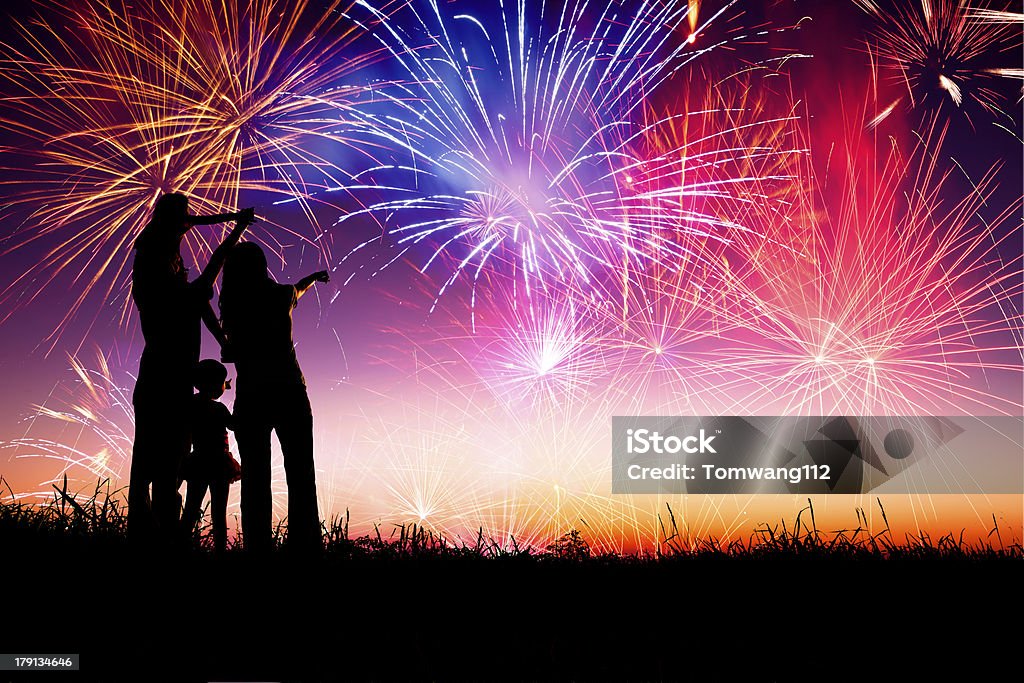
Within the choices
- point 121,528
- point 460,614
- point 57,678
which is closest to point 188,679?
point 57,678

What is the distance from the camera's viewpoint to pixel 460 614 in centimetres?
583

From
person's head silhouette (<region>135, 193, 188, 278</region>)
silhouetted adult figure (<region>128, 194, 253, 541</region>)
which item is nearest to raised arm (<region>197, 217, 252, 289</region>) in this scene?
silhouetted adult figure (<region>128, 194, 253, 541</region>)

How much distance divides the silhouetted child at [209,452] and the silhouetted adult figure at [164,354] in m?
0.45

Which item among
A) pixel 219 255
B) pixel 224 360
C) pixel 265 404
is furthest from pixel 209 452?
pixel 219 255

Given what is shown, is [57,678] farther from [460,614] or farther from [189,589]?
[460,614]

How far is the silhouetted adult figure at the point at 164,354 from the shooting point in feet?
22.5

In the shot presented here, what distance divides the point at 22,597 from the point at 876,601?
7607 millimetres

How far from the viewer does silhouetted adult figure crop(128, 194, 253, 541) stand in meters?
6.85

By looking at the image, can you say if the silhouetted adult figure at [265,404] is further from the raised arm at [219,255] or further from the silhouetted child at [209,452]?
the silhouetted child at [209,452]

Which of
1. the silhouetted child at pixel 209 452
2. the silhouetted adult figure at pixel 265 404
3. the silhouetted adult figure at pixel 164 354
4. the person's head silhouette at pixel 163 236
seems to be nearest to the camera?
the silhouetted adult figure at pixel 265 404

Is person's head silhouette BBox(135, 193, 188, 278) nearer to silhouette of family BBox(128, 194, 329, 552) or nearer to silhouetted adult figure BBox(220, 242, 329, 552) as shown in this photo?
silhouette of family BBox(128, 194, 329, 552)

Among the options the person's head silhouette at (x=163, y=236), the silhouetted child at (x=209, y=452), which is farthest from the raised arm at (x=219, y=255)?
the silhouetted child at (x=209, y=452)

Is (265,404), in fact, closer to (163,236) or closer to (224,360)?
(224,360)

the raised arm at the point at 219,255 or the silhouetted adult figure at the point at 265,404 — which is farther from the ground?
the raised arm at the point at 219,255
